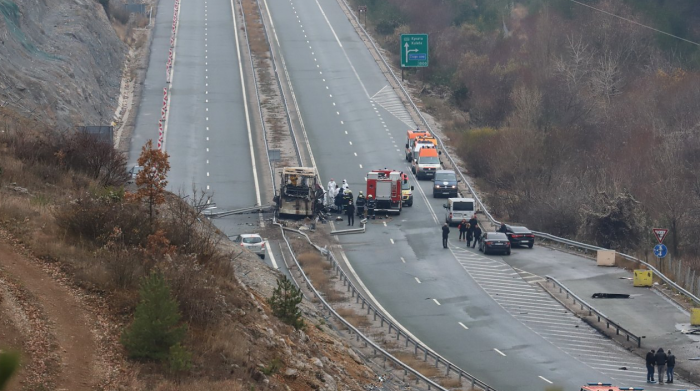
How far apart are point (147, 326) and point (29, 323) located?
1715 millimetres

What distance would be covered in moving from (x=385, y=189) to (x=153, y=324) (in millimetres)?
37215

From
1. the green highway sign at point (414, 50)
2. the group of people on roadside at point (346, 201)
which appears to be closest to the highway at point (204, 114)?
the group of people on roadside at point (346, 201)

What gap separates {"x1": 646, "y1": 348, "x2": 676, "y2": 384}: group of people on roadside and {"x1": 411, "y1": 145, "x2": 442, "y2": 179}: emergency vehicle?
1253 inches

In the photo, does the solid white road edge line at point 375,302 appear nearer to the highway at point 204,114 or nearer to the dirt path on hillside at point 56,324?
the highway at point 204,114

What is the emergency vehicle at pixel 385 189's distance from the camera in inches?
2079

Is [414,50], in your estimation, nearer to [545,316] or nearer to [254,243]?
[254,243]

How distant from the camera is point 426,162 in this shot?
61688mm

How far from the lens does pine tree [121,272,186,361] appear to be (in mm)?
16203

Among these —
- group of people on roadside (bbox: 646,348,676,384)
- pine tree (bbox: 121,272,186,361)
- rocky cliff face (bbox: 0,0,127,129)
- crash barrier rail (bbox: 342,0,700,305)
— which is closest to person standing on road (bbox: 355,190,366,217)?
crash barrier rail (bbox: 342,0,700,305)

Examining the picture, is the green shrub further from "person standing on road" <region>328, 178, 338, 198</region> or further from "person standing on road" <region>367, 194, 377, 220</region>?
"person standing on road" <region>328, 178, 338, 198</region>

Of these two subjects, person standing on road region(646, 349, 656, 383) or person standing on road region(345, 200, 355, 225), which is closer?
person standing on road region(646, 349, 656, 383)

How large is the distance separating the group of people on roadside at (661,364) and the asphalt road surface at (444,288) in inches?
16.4

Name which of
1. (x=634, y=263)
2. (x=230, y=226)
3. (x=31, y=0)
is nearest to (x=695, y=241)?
(x=634, y=263)

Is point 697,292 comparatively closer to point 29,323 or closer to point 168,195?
point 168,195
